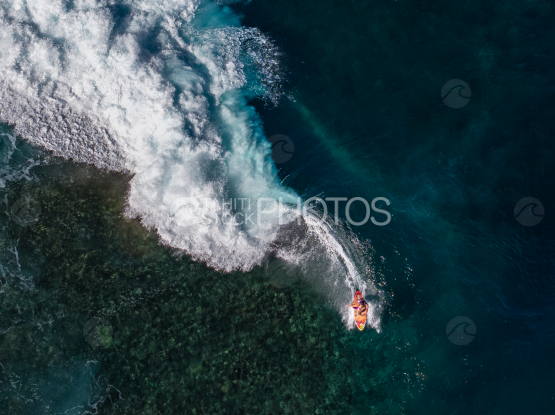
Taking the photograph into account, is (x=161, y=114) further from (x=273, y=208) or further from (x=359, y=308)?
(x=359, y=308)

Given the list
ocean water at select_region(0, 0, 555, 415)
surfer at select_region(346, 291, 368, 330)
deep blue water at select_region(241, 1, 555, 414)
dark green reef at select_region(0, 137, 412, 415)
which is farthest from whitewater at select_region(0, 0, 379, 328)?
deep blue water at select_region(241, 1, 555, 414)

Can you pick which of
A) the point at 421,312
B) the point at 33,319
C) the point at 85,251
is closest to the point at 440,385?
the point at 421,312

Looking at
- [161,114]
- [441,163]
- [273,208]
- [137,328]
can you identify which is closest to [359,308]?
[273,208]

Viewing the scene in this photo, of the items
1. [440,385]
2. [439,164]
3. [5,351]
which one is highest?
[439,164]

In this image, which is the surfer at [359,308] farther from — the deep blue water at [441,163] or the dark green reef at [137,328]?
the deep blue water at [441,163]

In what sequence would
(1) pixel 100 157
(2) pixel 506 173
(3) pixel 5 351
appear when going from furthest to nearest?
(2) pixel 506 173 < (1) pixel 100 157 < (3) pixel 5 351

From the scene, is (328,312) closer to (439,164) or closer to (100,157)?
(439,164)
